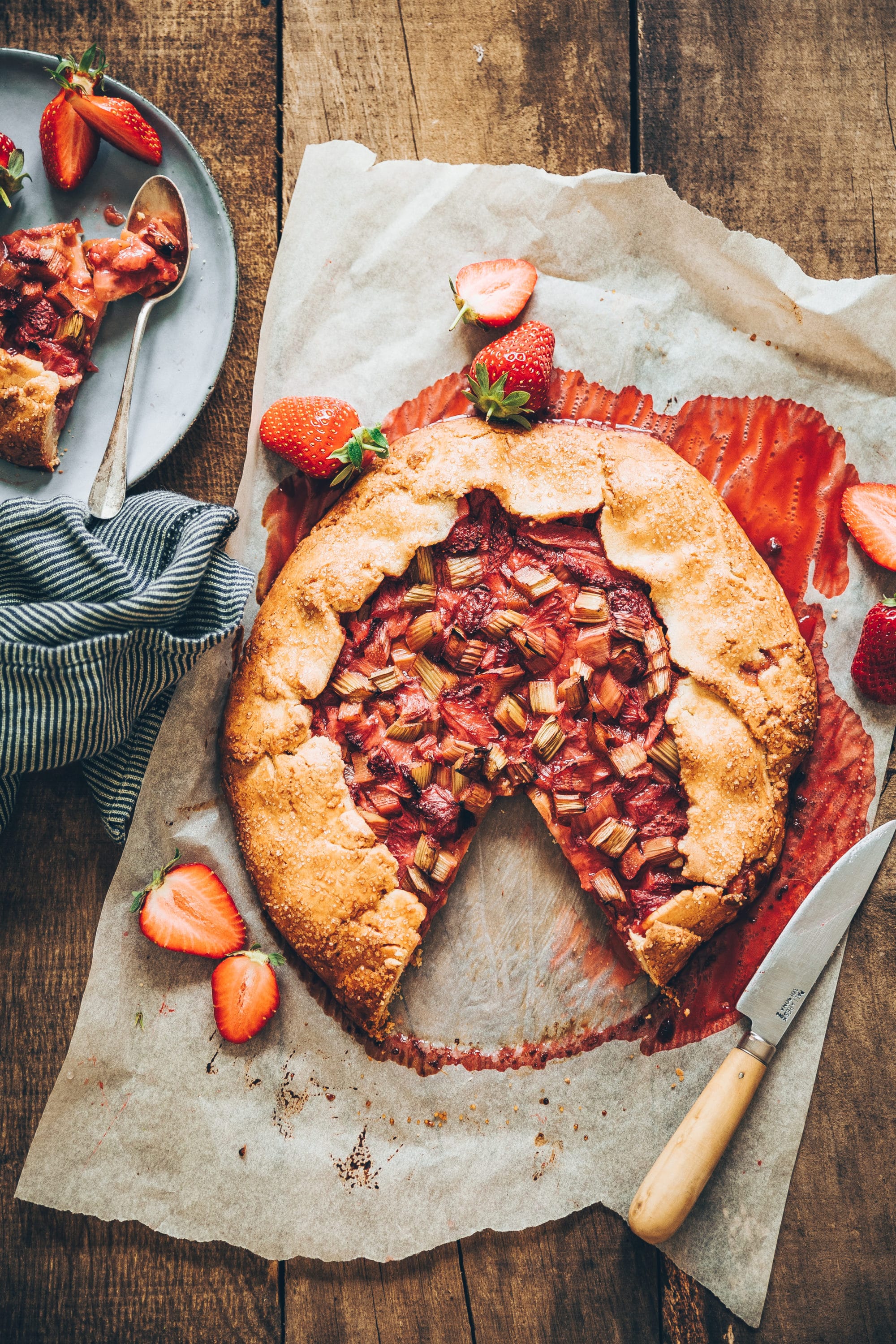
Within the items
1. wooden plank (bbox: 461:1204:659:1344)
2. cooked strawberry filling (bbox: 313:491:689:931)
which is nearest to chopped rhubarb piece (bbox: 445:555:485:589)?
cooked strawberry filling (bbox: 313:491:689:931)

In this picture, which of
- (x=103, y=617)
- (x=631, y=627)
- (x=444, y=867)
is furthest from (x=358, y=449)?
(x=444, y=867)

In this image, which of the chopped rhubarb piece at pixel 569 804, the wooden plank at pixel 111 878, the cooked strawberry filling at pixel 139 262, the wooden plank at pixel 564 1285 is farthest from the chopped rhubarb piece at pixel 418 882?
the cooked strawberry filling at pixel 139 262

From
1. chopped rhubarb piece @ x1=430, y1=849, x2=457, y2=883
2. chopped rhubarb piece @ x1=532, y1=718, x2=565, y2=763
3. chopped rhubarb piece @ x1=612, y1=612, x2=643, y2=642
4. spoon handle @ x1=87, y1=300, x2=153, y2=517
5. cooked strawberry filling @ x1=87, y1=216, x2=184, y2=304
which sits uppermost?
cooked strawberry filling @ x1=87, y1=216, x2=184, y2=304

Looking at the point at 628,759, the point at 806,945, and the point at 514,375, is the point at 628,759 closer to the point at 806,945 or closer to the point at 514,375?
the point at 806,945

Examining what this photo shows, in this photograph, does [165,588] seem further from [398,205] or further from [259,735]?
[398,205]

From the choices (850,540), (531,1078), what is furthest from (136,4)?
(531,1078)

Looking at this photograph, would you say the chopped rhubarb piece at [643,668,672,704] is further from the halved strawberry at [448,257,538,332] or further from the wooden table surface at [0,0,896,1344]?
the halved strawberry at [448,257,538,332]

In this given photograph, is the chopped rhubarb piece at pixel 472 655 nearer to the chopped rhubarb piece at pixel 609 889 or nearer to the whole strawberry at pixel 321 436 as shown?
the whole strawberry at pixel 321 436
